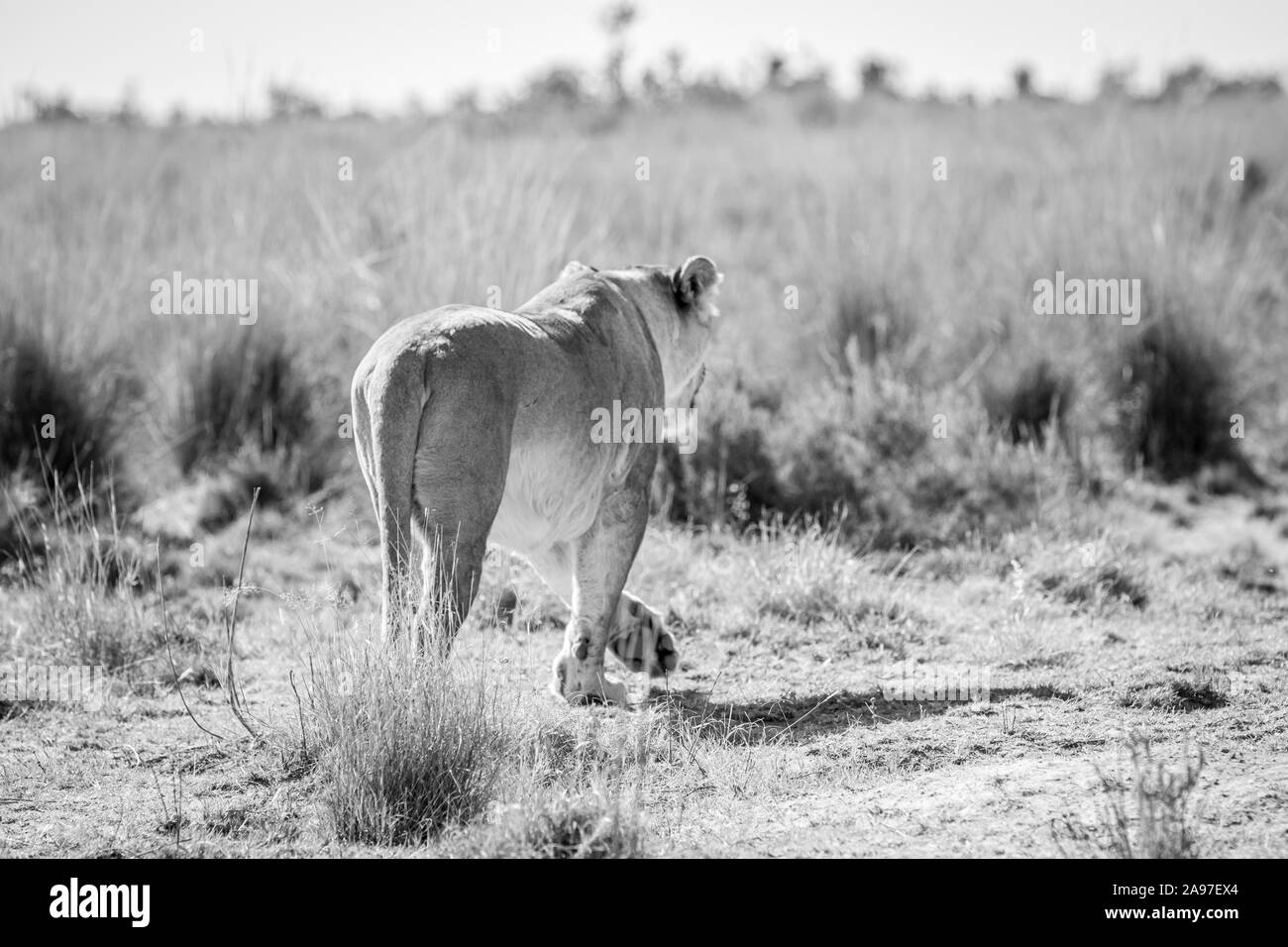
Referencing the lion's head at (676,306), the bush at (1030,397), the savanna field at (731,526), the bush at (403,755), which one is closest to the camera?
the bush at (403,755)

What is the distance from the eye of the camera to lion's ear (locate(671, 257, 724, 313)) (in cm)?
693

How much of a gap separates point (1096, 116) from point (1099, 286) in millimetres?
12545

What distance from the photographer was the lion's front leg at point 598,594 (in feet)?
20.1

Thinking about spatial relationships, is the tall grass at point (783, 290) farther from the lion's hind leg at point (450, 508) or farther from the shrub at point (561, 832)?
the shrub at point (561, 832)

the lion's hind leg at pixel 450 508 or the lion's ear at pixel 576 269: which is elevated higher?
the lion's ear at pixel 576 269

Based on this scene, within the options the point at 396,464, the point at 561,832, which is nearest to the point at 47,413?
the point at 396,464

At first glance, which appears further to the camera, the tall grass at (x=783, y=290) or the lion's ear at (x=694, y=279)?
the tall grass at (x=783, y=290)

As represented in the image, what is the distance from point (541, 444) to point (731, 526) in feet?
11.1

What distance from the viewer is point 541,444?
5.64m

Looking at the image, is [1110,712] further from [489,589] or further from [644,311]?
[489,589]

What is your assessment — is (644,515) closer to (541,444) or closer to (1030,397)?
(541,444)

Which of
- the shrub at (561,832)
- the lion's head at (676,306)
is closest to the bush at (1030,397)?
the lion's head at (676,306)

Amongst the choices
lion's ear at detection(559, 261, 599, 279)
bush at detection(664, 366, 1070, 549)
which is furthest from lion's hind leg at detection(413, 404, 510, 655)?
bush at detection(664, 366, 1070, 549)
